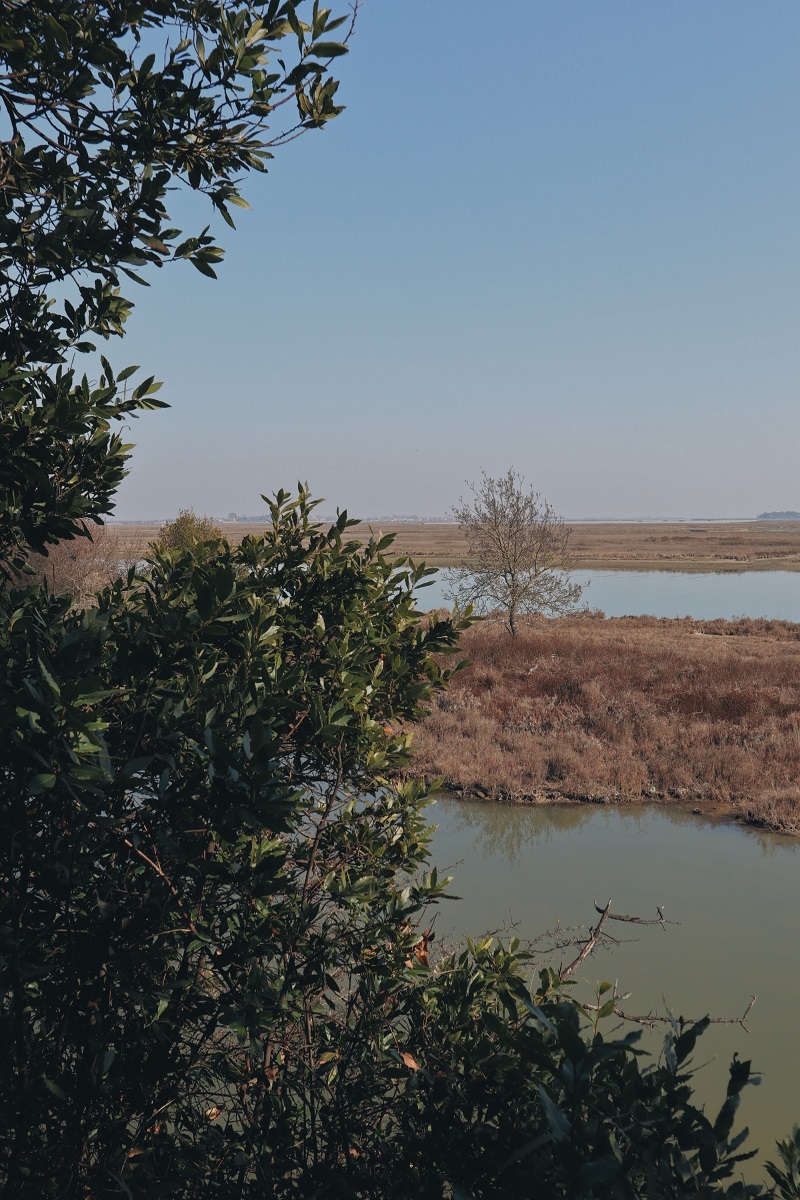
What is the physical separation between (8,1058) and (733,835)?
41.3 ft

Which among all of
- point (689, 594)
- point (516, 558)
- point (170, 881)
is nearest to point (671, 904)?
point (170, 881)

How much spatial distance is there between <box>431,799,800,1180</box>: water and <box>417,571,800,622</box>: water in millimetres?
21831

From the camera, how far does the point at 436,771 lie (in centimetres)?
1566

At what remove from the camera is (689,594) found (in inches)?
2163

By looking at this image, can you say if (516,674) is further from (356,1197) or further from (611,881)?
(356,1197)

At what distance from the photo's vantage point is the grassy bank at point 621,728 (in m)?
15.0

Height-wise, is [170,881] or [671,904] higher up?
[170,881]

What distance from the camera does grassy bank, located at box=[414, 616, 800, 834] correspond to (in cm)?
1498

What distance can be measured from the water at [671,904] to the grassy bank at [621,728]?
0.89 m

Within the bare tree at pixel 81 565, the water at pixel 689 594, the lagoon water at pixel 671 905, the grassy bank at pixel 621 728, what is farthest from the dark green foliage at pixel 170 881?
the water at pixel 689 594

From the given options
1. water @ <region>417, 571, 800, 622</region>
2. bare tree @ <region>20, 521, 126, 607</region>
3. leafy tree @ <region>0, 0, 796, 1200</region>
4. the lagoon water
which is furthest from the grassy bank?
bare tree @ <region>20, 521, 126, 607</region>

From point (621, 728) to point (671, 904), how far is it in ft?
25.2

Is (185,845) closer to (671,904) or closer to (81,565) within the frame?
(671,904)

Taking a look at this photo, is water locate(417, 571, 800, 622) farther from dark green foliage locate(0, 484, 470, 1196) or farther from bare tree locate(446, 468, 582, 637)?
dark green foliage locate(0, 484, 470, 1196)
